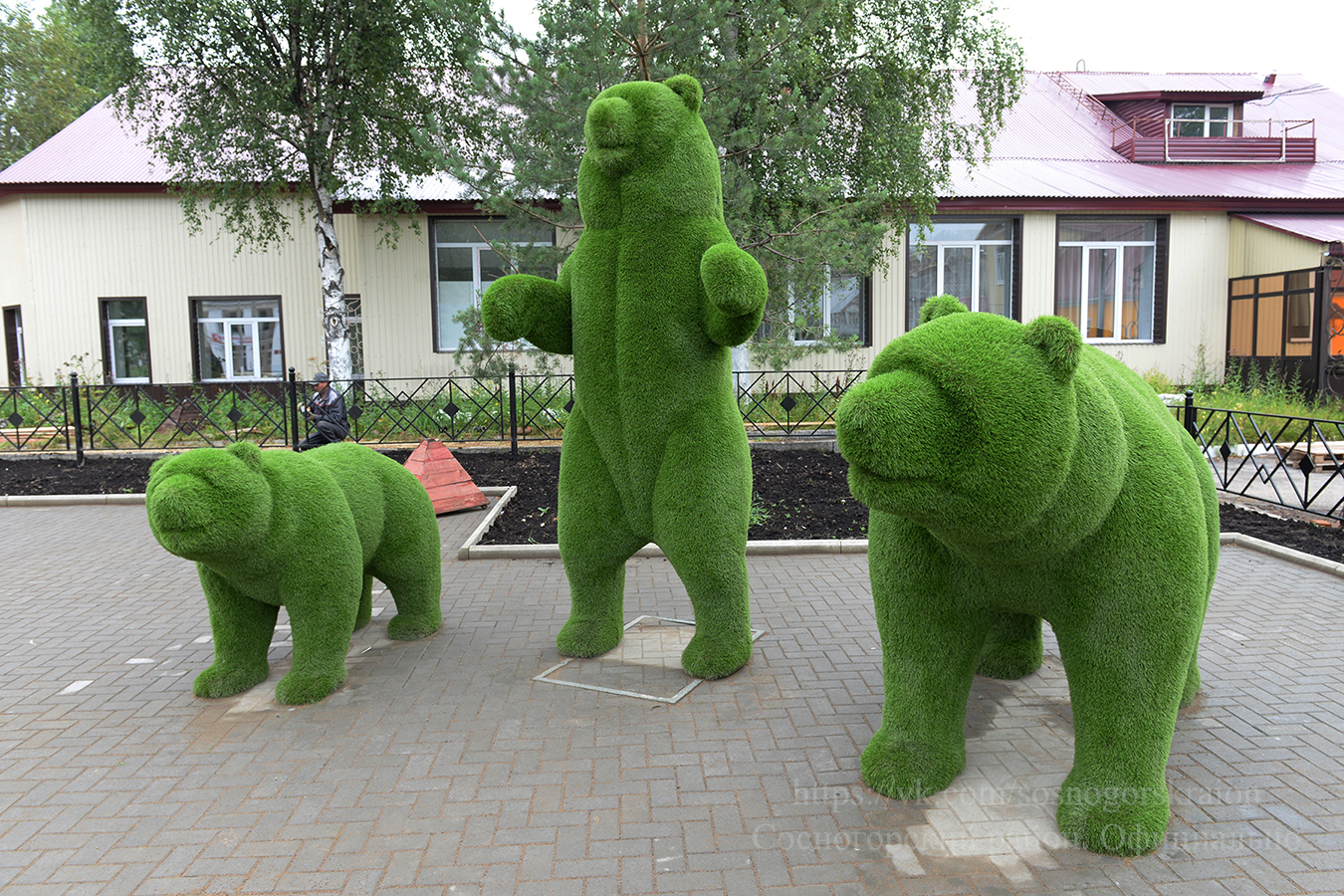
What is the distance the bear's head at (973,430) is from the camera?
2.28m

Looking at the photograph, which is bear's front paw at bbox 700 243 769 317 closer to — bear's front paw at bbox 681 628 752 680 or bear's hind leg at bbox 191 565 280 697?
bear's front paw at bbox 681 628 752 680

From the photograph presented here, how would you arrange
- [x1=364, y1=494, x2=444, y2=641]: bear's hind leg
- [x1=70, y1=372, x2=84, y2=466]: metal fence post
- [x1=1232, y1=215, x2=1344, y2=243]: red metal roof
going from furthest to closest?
[x1=1232, y1=215, x2=1344, y2=243]: red metal roof, [x1=70, y1=372, x2=84, y2=466]: metal fence post, [x1=364, y1=494, x2=444, y2=641]: bear's hind leg

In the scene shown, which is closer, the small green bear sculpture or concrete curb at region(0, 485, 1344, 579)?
the small green bear sculpture

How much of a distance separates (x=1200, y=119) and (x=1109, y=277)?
5371 mm

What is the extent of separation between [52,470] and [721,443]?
11.0 meters

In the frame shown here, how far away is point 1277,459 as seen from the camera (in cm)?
950

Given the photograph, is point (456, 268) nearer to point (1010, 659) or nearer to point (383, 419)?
point (383, 419)

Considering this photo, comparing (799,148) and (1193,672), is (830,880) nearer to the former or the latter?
(1193,672)

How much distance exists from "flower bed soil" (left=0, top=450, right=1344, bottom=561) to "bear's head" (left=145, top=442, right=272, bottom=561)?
3812mm

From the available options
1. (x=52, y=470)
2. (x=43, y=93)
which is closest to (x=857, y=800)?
(x=52, y=470)

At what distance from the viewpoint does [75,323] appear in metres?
16.3

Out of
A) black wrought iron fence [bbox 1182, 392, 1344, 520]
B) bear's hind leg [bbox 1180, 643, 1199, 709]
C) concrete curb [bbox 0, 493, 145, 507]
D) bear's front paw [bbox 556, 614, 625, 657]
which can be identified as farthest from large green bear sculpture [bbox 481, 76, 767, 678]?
concrete curb [bbox 0, 493, 145, 507]

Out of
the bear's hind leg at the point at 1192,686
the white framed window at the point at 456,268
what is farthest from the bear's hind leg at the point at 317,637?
the white framed window at the point at 456,268

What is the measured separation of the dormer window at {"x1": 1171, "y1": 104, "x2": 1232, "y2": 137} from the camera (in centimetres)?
1878
